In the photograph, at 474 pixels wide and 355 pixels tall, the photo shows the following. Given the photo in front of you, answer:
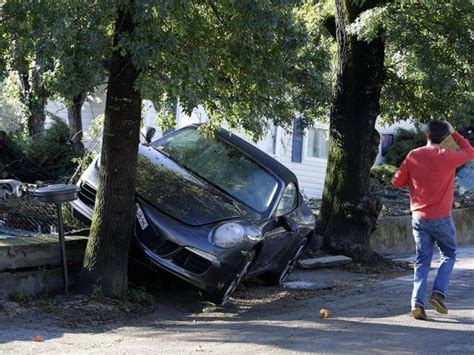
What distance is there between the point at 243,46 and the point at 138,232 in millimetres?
2210

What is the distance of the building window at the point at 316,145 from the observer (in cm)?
2067

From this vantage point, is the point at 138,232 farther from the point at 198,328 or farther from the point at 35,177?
the point at 35,177

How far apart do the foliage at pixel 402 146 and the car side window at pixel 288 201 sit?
44.5ft

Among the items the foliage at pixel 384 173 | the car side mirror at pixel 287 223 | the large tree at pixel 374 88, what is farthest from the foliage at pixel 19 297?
the foliage at pixel 384 173

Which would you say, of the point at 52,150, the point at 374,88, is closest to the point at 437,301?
the point at 374,88

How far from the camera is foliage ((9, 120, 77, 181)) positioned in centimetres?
1297

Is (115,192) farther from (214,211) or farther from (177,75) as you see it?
(177,75)

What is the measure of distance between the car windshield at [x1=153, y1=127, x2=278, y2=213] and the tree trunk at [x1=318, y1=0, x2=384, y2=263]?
2.63 metres

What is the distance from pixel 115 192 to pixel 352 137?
4567mm

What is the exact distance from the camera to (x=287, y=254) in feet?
28.1

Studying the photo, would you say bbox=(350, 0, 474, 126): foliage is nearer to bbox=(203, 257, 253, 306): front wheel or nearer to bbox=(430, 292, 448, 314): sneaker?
bbox=(203, 257, 253, 306): front wheel

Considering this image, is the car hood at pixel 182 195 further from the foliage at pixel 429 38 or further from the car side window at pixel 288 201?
the foliage at pixel 429 38

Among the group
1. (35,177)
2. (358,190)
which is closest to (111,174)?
(358,190)

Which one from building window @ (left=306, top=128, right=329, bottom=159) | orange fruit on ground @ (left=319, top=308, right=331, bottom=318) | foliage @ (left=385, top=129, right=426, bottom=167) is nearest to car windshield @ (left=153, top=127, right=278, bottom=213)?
orange fruit on ground @ (left=319, top=308, right=331, bottom=318)
